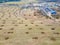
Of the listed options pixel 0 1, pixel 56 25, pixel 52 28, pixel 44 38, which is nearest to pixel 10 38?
pixel 44 38

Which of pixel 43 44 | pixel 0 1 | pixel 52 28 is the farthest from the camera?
pixel 0 1

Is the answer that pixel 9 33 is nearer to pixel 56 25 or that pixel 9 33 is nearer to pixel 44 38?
pixel 44 38

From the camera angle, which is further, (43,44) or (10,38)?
(10,38)

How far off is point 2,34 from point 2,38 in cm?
78

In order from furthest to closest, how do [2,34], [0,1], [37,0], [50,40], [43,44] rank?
[37,0], [0,1], [2,34], [50,40], [43,44]

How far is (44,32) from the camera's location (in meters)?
10.8

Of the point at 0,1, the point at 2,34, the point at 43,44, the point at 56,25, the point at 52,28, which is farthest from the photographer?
the point at 0,1

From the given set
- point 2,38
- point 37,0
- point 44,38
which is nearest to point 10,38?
point 2,38

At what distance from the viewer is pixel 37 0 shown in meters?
33.7

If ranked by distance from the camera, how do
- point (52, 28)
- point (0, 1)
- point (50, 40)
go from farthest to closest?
point (0, 1) < point (52, 28) < point (50, 40)

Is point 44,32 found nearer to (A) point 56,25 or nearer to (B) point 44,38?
(B) point 44,38

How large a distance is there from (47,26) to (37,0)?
22.2 meters

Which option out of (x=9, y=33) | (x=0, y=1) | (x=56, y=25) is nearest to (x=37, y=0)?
(x=0, y=1)

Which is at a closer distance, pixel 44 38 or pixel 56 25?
pixel 44 38
